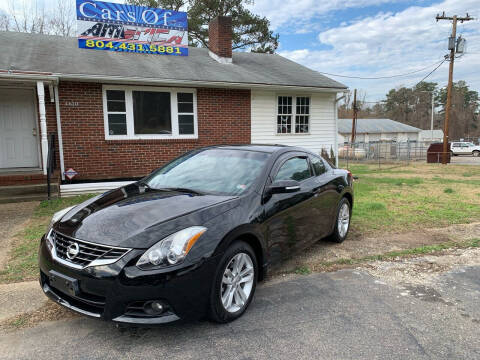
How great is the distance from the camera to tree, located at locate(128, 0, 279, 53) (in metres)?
23.8

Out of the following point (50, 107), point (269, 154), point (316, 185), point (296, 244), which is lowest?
point (296, 244)

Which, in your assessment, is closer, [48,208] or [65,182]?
[48,208]

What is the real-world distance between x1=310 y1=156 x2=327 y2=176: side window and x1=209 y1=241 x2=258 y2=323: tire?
200 cm

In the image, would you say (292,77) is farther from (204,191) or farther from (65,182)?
(204,191)

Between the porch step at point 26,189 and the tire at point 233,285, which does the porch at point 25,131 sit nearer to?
the porch step at point 26,189

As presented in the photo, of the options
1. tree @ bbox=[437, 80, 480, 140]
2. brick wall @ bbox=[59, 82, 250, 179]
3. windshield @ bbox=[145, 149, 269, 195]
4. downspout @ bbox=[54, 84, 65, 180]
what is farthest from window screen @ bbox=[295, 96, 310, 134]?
tree @ bbox=[437, 80, 480, 140]

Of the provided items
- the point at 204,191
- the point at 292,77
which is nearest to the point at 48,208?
the point at 204,191

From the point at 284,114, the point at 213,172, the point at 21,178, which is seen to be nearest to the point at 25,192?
the point at 21,178

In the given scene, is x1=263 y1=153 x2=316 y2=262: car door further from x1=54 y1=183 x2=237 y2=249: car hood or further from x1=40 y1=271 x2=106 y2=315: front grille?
x1=40 y1=271 x2=106 y2=315: front grille

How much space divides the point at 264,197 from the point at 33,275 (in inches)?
112

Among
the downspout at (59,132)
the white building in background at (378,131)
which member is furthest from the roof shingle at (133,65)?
the white building in background at (378,131)

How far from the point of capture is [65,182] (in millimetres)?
9453

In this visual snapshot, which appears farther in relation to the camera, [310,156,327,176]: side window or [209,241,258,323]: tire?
[310,156,327,176]: side window

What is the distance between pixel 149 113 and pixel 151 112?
0.07m
